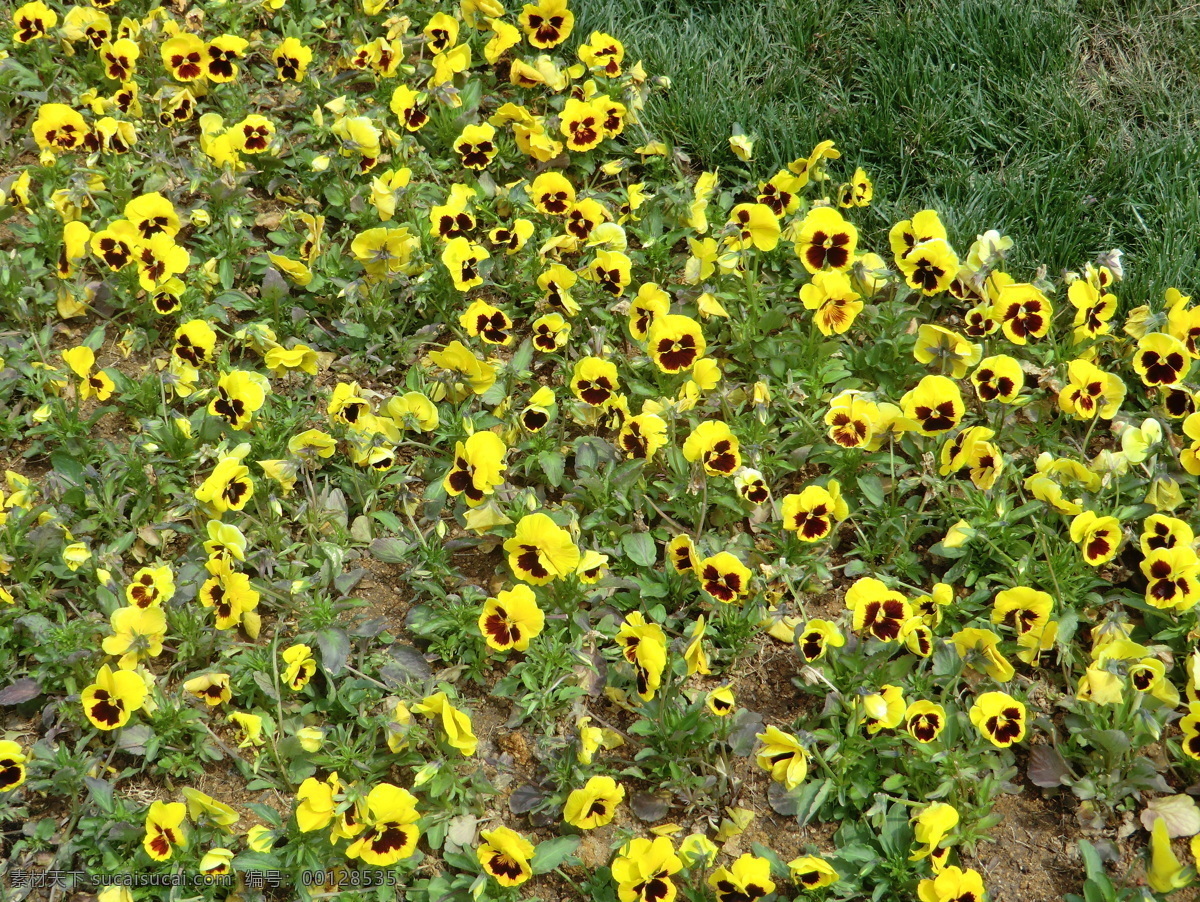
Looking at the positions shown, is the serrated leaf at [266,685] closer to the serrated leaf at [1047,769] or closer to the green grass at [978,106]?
the serrated leaf at [1047,769]

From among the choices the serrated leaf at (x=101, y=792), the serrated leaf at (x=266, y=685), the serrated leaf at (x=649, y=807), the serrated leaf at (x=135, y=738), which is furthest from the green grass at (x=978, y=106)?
the serrated leaf at (x=101, y=792)

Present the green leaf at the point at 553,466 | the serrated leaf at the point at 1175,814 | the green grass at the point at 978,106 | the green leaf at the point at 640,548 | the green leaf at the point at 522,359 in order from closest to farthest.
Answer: the serrated leaf at the point at 1175,814 < the green leaf at the point at 640,548 < the green leaf at the point at 553,466 < the green leaf at the point at 522,359 < the green grass at the point at 978,106

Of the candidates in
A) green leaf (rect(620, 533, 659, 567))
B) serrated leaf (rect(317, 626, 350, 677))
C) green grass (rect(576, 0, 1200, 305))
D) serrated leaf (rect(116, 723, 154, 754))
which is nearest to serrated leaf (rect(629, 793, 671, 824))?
green leaf (rect(620, 533, 659, 567))

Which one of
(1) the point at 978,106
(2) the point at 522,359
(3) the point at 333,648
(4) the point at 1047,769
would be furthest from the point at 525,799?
(1) the point at 978,106

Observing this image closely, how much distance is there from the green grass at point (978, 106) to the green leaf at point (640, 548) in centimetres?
149

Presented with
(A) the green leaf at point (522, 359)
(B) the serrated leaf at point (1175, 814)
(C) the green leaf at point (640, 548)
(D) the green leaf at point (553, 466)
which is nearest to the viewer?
(B) the serrated leaf at point (1175, 814)

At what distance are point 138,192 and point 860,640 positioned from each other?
10.0 feet

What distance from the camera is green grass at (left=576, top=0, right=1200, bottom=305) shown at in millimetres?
3990

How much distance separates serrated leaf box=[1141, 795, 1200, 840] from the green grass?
1774 mm

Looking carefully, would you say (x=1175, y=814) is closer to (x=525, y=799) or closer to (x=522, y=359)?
(x=525, y=799)

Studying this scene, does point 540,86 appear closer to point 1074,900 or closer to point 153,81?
point 153,81

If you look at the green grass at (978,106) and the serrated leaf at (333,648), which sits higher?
the green grass at (978,106)

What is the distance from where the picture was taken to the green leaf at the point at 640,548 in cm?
325

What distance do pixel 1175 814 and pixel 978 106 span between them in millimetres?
2536
